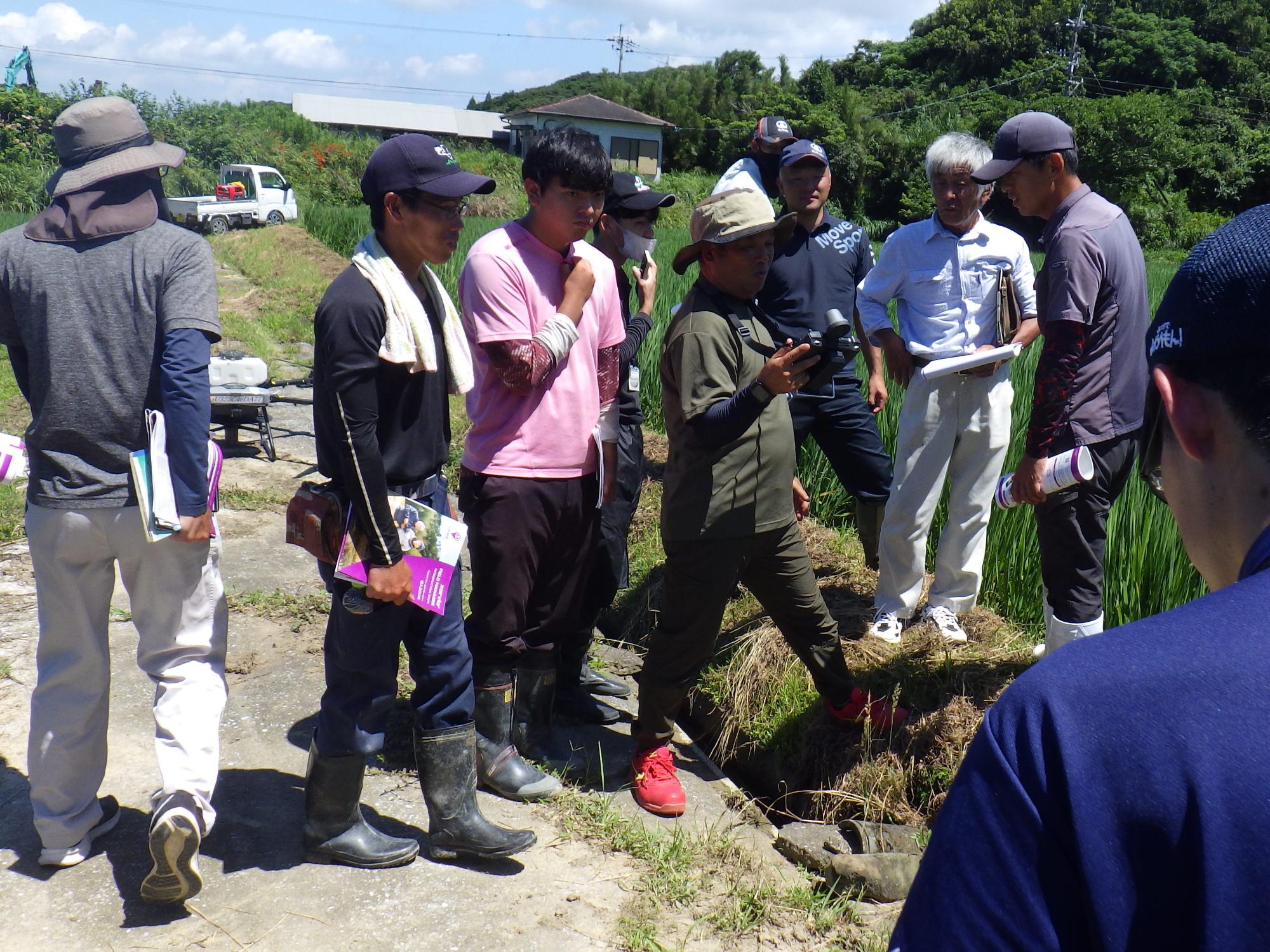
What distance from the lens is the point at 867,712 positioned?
135 inches

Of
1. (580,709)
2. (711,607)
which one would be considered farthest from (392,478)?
(580,709)

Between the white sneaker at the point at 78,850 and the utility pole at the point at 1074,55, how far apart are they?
41695mm

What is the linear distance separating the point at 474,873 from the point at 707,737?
151 cm

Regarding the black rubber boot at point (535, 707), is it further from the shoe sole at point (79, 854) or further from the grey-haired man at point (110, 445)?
the shoe sole at point (79, 854)

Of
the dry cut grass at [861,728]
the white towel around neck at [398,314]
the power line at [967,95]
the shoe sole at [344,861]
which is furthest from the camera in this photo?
the power line at [967,95]

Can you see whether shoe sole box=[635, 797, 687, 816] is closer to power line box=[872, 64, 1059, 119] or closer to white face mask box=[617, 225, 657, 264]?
white face mask box=[617, 225, 657, 264]

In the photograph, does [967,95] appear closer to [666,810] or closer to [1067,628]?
[1067,628]

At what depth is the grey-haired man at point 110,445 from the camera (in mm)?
2439

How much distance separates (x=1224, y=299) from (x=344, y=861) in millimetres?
2476

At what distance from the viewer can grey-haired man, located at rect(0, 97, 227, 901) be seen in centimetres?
244

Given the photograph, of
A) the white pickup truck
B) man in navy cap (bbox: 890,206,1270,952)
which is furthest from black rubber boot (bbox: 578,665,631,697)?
the white pickup truck

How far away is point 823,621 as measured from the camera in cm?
324

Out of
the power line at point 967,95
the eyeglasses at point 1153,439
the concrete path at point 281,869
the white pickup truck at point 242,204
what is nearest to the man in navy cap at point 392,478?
the concrete path at point 281,869

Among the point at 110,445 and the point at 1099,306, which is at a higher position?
the point at 1099,306
